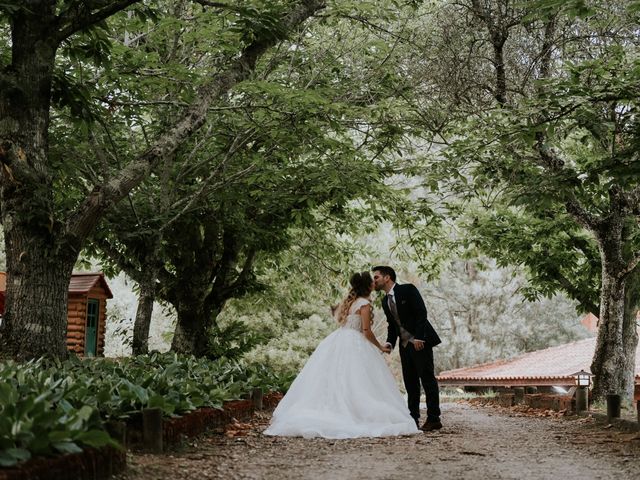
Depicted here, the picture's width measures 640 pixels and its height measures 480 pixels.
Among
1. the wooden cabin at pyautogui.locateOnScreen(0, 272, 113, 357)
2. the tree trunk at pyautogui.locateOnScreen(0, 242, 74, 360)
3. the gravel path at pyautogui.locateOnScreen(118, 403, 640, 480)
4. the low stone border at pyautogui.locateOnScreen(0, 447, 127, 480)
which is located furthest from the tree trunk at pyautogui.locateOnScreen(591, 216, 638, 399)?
the wooden cabin at pyautogui.locateOnScreen(0, 272, 113, 357)

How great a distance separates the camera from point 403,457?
6.52 m

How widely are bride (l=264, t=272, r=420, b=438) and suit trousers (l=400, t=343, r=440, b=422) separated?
1.10ft

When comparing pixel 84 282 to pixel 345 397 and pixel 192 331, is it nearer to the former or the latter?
pixel 192 331

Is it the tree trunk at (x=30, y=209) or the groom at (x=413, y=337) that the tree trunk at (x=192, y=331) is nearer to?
the groom at (x=413, y=337)

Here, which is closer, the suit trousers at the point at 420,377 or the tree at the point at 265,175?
the suit trousers at the point at 420,377

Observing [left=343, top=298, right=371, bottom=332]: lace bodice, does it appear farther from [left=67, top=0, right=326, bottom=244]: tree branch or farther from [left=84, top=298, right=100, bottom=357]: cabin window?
[left=84, top=298, right=100, bottom=357]: cabin window

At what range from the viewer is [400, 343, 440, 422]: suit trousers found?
922 centimetres

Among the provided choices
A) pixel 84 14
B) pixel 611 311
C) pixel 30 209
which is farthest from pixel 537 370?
pixel 84 14

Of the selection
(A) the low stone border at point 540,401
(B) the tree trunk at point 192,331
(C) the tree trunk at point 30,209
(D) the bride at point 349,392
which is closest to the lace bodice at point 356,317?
(D) the bride at point 349,392

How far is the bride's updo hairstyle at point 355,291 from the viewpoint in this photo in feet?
31.6

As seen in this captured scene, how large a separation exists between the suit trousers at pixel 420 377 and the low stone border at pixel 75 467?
5.00 metres

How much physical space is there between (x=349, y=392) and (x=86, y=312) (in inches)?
645

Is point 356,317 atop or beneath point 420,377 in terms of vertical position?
atop

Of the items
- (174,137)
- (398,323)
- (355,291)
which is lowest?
(398,323)
